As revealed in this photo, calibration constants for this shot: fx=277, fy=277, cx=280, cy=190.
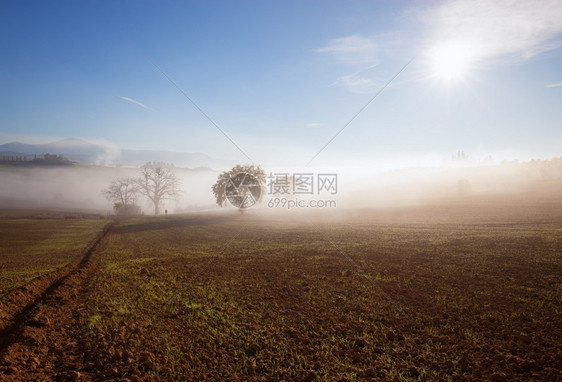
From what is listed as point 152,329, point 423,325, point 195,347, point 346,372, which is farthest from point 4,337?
point 423,325

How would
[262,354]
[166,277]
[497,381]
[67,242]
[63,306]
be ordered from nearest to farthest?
[497,381] < [262,354] < [63,306] < [166,277] < [67,242]

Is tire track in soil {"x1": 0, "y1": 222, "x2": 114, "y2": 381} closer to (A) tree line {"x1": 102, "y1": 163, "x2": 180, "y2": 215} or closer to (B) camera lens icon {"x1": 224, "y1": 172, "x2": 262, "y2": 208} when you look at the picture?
(B) camera lens icon {"x1": 224, "y1": 172, "x2": 262, "y2": 208}

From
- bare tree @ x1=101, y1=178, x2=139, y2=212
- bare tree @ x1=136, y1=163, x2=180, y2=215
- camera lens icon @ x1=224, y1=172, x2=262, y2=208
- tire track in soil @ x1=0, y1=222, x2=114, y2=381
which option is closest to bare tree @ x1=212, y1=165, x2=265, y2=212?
camera lens icon @ x1=224, y1=172, x2=262, y2=208

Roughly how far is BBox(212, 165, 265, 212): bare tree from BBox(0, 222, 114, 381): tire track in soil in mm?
47515

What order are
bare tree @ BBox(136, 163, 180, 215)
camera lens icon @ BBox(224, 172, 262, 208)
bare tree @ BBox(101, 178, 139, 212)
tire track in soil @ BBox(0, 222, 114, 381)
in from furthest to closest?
1. bare tree @ BBox(136, 163, 180, 215)
2. bare tree @ BBox(101, 178, 139, 212)
3. camera lens icon @ BBox(224, 172, 262, 208)
4. tire track in soil @ BBox(0, 222, 114, 381)

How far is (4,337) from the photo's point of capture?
8922 mm

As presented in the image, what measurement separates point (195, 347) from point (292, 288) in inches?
257

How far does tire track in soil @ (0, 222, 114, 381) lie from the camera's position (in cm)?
703

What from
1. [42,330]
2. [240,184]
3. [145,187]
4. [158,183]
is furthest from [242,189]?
[42,330]

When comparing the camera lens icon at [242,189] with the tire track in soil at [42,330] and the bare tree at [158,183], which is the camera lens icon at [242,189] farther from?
the tire track in soil at [42,330]

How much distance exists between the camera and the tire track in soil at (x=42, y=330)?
23.1 ft

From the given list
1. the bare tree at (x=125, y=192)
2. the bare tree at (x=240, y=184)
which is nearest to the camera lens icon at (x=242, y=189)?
the bare tree at (x=240, y=184)

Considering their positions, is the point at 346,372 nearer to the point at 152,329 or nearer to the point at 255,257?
the point at 152,329

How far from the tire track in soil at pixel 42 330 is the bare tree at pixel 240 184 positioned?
156 feet
